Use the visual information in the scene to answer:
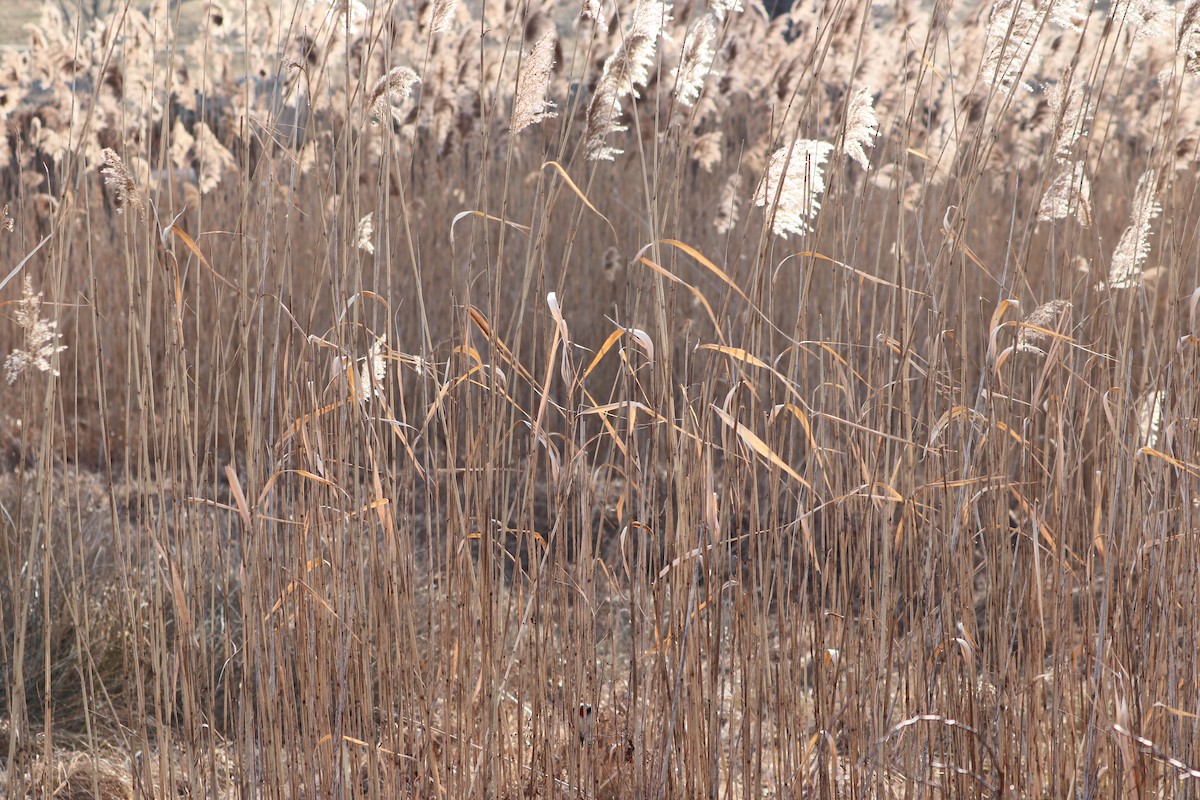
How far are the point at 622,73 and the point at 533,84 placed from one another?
0.10 m

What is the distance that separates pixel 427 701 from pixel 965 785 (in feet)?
1.95

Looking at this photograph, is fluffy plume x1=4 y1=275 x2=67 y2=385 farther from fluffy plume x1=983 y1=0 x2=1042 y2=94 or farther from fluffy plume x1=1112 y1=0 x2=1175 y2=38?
fluffy plume x1=1112 y1=0 x2=1175 y2=38

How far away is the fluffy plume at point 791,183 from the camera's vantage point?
1.12 meters

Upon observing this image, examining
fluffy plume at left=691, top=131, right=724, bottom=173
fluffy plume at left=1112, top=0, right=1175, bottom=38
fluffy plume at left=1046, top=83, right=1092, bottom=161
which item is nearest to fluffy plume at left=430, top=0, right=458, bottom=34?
fluffy plume at left=1046, top=83, right=1092, bottom=161

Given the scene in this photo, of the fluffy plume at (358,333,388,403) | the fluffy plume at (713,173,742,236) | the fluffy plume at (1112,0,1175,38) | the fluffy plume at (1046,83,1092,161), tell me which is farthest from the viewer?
the fluffy plume at (713,173,742,236)

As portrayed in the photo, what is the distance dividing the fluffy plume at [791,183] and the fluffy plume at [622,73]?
6.3 inches

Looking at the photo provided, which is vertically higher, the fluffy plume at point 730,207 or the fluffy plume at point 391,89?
the fluffy plume at point 391,89

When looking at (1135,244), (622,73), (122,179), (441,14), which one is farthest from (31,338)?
(1135,244)

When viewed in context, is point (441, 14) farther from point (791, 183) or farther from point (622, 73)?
point (791, 183)

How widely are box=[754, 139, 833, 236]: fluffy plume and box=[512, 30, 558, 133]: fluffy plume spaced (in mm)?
237

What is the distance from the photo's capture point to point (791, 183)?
1149 mm

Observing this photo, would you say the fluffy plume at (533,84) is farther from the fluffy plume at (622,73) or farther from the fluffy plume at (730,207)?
the fluffy plume at (730,207)

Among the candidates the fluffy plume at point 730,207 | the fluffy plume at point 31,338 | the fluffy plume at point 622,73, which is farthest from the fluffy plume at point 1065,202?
the fluffy plume at point 31,338

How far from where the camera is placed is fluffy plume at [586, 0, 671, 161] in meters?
1.15
